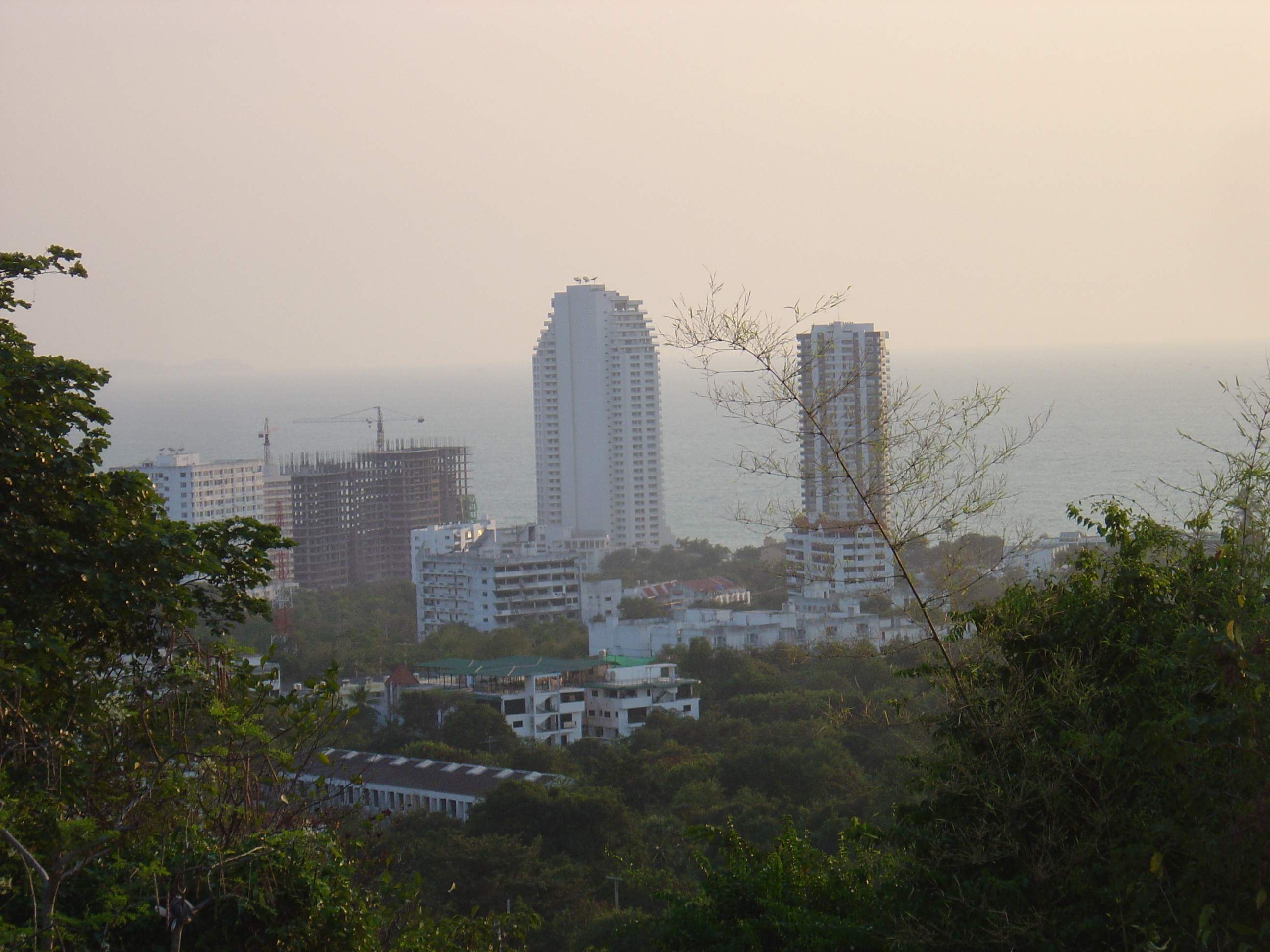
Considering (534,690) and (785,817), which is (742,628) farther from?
(785,817)

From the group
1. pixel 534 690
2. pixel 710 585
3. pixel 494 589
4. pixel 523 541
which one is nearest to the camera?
pixel 534 690

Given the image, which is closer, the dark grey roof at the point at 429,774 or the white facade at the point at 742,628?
the dark grey roof at the point at 429,774

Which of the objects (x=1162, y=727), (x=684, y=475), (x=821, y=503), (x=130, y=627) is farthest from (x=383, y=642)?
(x=684, y=475)

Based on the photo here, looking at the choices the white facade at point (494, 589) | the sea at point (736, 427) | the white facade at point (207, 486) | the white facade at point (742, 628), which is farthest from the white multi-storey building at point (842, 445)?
the white facade at point (207, 486)

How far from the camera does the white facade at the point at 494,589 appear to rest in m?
27.7

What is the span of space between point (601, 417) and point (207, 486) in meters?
11.9

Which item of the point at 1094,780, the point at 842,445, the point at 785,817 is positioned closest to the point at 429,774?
the point at 785,817

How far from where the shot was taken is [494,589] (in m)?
27.8

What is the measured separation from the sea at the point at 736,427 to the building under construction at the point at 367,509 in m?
8.15

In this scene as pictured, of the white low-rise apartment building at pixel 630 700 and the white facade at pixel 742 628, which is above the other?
the white facade at pixel 742 628

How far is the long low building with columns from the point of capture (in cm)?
1180

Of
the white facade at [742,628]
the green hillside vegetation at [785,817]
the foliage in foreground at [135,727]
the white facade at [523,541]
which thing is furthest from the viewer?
the white facade at [523,541]

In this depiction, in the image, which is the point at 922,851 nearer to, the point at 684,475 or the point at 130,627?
the point at 130,627

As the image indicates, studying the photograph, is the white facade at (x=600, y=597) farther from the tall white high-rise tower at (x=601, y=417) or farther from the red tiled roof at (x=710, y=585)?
the tall white high-rise tower at (x=601, y=417)
